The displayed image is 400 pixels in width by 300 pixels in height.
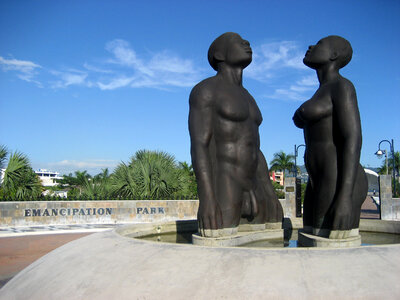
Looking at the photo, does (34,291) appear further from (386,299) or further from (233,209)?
(386,299)

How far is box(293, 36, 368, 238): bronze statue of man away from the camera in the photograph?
4863 mm

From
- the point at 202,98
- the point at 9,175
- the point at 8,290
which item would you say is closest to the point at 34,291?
the point at 8,290

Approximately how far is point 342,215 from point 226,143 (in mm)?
1857

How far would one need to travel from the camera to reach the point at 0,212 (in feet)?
51.9

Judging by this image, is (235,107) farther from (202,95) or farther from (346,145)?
(346,145)

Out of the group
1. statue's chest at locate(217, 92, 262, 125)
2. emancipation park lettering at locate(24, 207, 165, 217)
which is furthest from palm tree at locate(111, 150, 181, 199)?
statue's chest at locate(217, 92, 262, 125)

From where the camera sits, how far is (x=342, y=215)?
478 cm

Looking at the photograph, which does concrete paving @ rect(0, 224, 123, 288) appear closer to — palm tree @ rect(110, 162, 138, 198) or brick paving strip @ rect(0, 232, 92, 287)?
brick paving strip @ rect(0, 232, 92, 287)

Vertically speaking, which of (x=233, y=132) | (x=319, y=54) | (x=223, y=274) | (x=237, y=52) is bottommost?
(x=223, y=274)

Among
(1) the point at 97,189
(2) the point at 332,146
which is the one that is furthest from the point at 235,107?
(1) the point at 97,189

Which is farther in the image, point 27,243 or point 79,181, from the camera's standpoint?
point 79,181

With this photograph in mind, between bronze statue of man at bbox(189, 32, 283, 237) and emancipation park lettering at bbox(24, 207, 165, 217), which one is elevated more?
bronze statue of man at bbox(189, 32, 283, 237)

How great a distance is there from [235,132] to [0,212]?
537 inches

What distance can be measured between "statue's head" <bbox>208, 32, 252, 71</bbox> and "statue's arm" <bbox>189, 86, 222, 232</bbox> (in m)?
0.79
